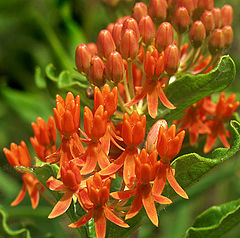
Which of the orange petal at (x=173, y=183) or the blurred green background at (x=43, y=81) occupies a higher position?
the blurred green background at (x=43, y=81)

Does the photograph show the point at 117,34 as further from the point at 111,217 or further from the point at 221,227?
the point at 221,227

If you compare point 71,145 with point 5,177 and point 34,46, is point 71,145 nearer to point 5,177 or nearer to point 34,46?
point 5,177

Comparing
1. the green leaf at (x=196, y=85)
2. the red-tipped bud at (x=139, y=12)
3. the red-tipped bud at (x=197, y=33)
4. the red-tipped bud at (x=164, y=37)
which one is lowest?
the green leaf at (x=196, y=85)

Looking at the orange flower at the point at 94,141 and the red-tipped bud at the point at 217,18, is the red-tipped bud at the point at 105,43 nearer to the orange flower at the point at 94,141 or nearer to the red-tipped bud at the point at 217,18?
the orange flower at the point at 94,141

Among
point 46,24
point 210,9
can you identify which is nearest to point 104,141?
point 210,9

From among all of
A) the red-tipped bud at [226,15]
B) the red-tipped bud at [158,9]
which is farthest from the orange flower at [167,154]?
the red-tipped bud at [226,15]

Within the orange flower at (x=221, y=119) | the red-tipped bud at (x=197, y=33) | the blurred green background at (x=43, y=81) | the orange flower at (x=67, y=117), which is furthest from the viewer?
the blurred green background at (x=43, y=81)

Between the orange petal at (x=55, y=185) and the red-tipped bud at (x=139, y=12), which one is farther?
the red-tipped bud at (x=139, y=12)

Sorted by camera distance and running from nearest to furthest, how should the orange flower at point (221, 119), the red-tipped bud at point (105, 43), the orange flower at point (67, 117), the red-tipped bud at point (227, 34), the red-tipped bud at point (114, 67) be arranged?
the orange flower at point (67, 117)
the red-tipped bud at point (114, 67)
the red-tipped bud at point (105, 43)
the red-tipped bud at point (227, 34)
the orange flower at point (221, 119)
